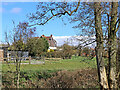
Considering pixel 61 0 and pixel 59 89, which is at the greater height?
pixel 61 0

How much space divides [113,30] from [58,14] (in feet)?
5.34

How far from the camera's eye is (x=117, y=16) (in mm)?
5020

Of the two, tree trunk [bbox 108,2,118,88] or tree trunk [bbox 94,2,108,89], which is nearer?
tree trunk [bbox 94,2,108,89]

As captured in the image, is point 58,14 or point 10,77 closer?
point 58,14

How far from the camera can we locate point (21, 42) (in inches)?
224

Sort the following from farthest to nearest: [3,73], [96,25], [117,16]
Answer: [3,73], [117,16], [96,25]

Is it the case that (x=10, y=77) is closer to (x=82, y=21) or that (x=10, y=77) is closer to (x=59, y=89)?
(x=59, y=89)

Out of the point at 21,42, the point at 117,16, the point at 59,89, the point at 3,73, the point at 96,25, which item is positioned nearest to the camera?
the point at 96,25

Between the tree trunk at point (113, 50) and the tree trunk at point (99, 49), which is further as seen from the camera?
the tree trunk at point (113, 50)

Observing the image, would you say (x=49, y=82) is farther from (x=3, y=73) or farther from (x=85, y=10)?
(x=85, y=10)

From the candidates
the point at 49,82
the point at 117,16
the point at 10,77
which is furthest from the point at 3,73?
the point at 117,16

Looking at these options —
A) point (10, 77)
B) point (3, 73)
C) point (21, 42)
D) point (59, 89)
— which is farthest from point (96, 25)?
point (3, 73)

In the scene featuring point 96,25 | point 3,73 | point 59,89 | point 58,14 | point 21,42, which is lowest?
point 59,89

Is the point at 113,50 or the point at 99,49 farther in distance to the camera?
the point at 113,50
